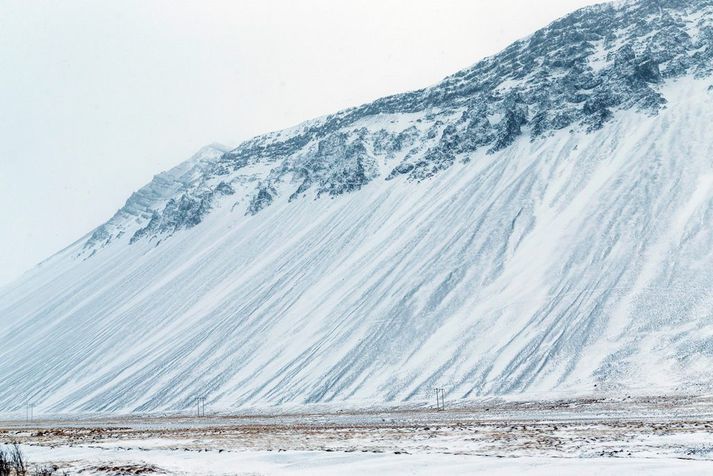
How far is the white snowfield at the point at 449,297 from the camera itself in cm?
5909

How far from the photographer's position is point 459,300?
76.6 m

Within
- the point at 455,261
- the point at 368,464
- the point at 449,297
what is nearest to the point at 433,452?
the point at 368,464

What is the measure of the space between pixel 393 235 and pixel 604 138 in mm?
39943

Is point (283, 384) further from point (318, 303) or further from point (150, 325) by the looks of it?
point (150, 325)

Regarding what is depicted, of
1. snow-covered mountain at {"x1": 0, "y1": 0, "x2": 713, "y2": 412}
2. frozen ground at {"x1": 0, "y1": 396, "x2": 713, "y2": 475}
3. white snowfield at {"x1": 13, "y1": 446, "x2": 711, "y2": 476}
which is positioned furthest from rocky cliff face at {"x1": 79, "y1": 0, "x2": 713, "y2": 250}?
white snowfield at {"x1": 13, "y1": 446, "x2": 711, "y2": 476}

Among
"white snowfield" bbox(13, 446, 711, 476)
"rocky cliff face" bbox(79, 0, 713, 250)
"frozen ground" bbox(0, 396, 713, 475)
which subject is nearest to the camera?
"white snowfield" bbox(13, 446, 711, 476)

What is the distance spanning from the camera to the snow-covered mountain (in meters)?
61.7

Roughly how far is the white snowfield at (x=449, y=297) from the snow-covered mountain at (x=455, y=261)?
35cm

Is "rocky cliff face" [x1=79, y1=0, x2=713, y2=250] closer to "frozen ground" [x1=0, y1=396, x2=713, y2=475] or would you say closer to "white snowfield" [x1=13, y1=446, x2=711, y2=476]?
"frozen ground" [x1=0, y1=396, x2=713, y2=475]

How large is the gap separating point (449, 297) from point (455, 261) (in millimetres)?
8956

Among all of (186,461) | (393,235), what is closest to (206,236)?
(393,235)

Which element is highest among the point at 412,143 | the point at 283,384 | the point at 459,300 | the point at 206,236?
the point at 412,143

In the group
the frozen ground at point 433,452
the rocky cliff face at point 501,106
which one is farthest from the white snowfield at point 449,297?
the frozen ground at point 433,452

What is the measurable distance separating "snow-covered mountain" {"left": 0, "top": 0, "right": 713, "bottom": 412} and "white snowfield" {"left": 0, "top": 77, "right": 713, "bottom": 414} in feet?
1.14
